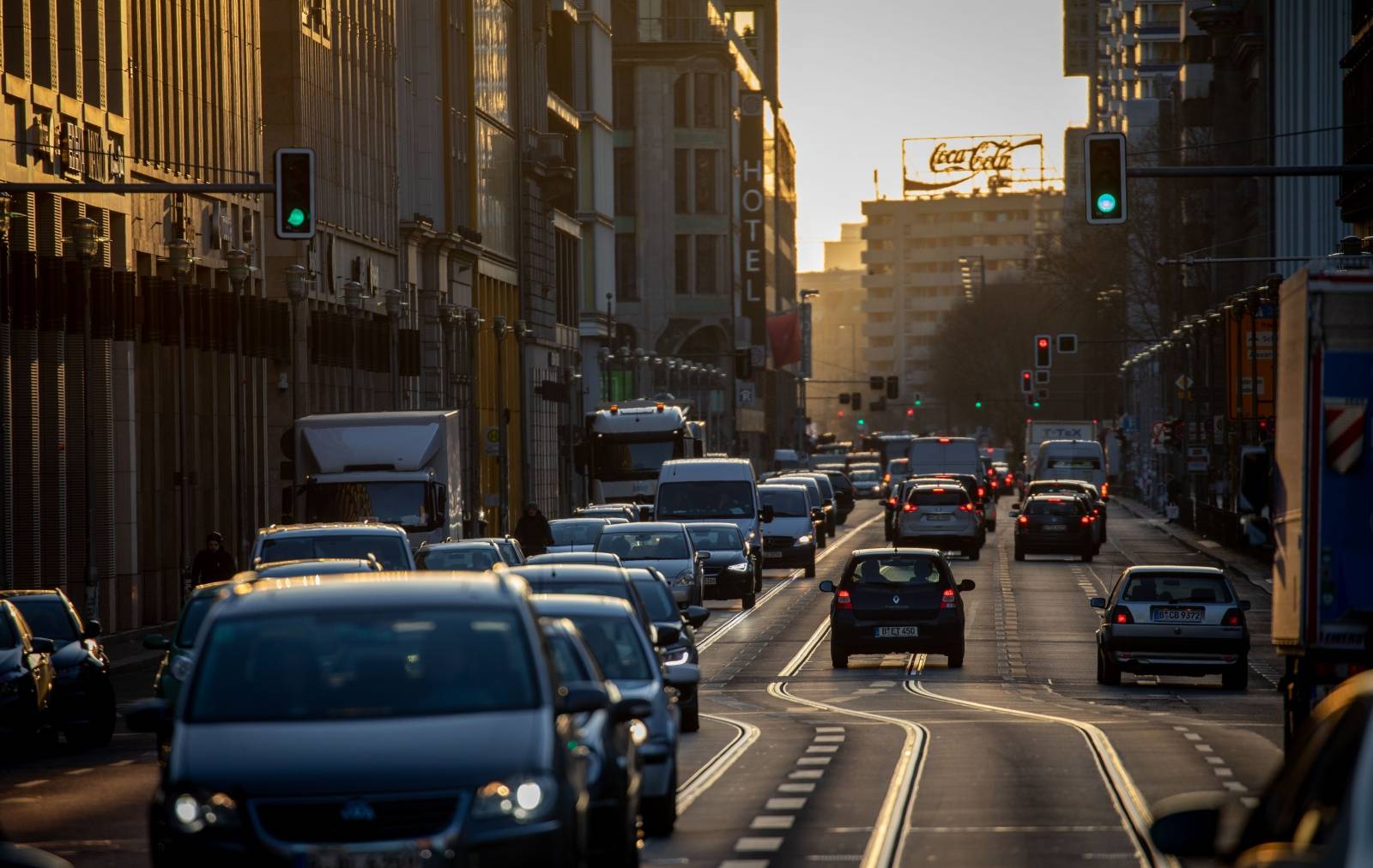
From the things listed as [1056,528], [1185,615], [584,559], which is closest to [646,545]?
[1185,615]

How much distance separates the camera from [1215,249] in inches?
4641

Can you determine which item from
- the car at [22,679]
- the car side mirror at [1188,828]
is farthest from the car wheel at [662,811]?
the car at [22,679]

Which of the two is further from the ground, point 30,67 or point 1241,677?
point 30,67

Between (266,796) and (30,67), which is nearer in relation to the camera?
(266,796)

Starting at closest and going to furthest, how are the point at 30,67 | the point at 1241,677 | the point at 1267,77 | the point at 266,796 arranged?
the point at 266,796
the point at 1241,677
the point at 30,67
the point at 1267,77

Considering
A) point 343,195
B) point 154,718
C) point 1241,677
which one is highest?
point 343,195

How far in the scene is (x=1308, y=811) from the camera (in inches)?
279

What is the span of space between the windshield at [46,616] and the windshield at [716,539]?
2320 centimetres

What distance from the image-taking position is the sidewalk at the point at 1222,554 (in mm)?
58781

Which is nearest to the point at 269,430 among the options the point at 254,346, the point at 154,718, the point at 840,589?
the point at 254,346

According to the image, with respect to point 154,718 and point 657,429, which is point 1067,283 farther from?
point 154,718

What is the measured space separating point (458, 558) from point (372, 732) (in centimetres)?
2405

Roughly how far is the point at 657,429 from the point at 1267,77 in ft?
138

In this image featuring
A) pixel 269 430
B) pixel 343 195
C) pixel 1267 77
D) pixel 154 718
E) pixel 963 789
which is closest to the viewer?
pixel 154 718
